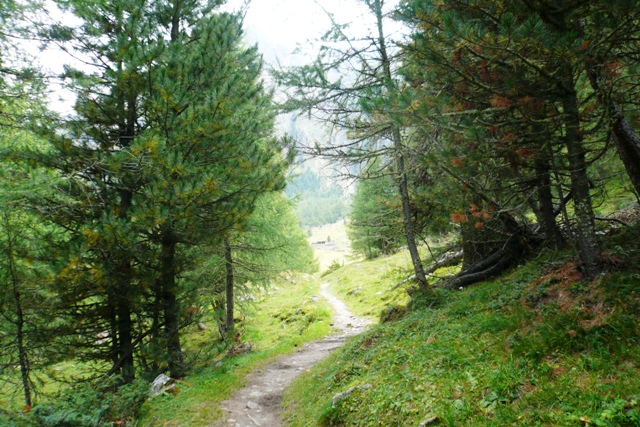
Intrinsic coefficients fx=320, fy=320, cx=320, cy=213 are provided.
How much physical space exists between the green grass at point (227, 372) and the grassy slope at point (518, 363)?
7.21 ft

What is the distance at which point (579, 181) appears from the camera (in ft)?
14.7

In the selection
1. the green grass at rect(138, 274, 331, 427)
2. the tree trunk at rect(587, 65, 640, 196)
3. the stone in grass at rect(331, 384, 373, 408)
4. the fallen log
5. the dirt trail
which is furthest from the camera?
the fallen log

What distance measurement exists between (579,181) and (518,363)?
8.66 feet

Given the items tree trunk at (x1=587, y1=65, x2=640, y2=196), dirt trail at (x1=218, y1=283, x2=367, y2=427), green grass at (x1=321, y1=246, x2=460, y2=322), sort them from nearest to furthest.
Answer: tree trunk at (x1=587, y1=65, x2=640, y2=196) → dirt trail at (x1=218, y1=283, x2=367, y2=427) → green grass at (x1=321, y1=246, x2=460, y2=322)

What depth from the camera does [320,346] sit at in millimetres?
12438

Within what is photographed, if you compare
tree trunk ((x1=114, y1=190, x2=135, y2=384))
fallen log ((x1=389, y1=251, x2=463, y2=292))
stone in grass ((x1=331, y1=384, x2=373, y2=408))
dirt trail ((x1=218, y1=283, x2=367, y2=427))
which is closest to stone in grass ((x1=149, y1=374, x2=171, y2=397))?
tree trunk ((x1=114, y1=190, x2=135, y2=384))

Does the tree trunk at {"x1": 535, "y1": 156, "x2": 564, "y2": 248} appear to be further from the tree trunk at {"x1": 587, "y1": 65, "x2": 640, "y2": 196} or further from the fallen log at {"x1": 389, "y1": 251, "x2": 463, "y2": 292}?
the fallen log at {"x1": 389, "y1": 251, "x2": 463, "y2": 292}

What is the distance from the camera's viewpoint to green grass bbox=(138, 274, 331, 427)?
671cm

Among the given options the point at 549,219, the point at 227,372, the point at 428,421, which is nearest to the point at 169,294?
the point at 227,372

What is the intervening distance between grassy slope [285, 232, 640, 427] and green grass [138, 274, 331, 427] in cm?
220

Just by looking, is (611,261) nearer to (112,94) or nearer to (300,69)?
(300,69)

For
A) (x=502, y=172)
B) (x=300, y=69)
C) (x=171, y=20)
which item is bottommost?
(x=502, y=172)

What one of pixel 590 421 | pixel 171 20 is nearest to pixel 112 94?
pixel 171 20

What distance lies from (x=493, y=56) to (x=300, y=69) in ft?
18.9
